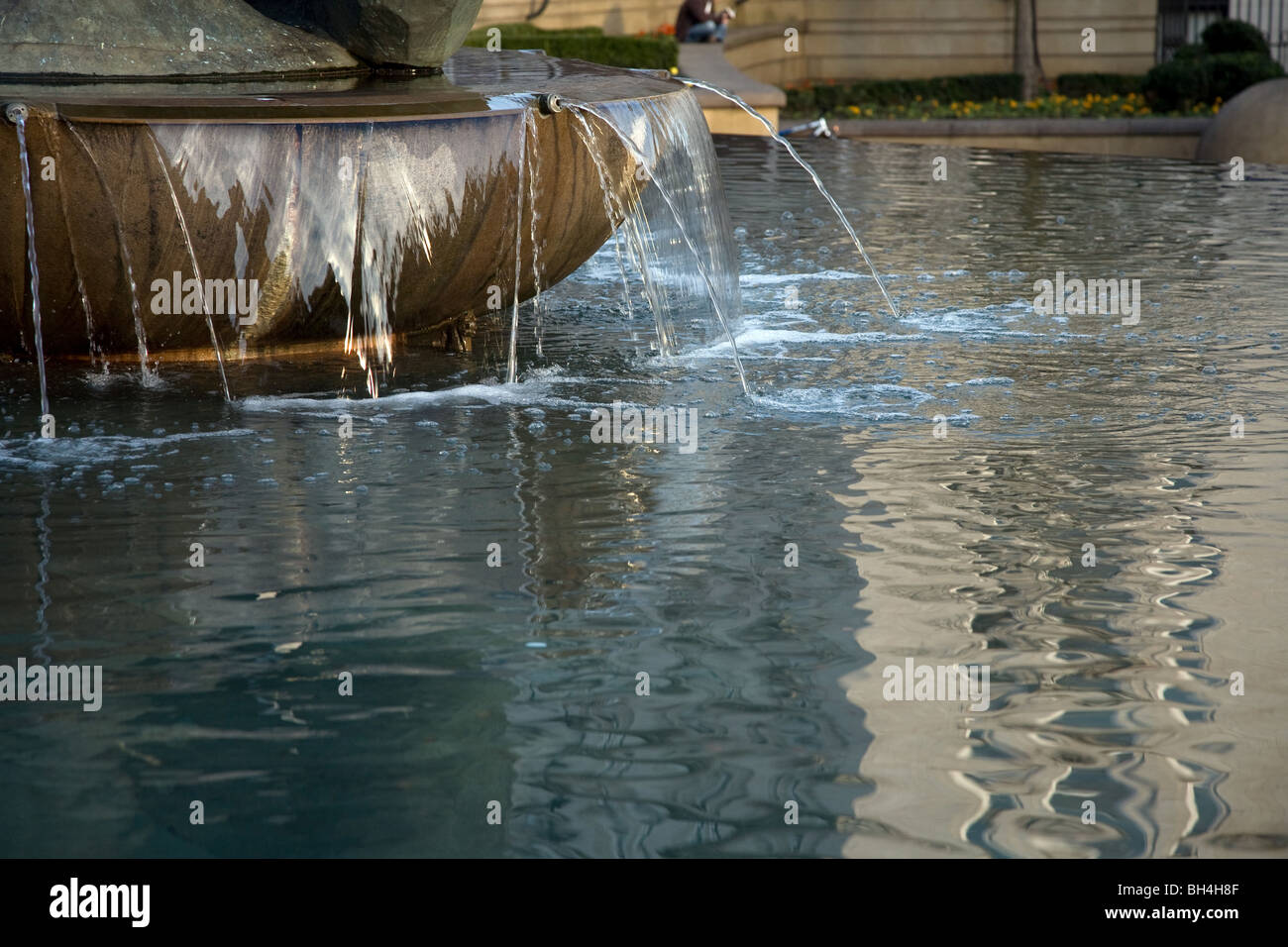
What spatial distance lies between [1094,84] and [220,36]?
69.9 feet

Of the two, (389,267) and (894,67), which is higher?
(894,67)

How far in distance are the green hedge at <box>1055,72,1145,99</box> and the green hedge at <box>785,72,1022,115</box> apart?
0.84 meters

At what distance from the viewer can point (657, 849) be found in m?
2.97

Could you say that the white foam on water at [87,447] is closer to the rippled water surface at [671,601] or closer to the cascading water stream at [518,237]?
the rippled water surface at [671,601]

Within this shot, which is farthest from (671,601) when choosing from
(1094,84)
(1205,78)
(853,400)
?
(1094,84)

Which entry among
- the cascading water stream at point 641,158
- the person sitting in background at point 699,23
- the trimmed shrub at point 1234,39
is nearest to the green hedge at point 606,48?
the person sitting in background at point 699,23

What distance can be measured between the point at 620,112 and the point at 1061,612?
3.27 metres

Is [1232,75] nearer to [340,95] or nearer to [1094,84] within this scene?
[1094,84]

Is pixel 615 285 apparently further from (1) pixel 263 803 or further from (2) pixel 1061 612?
(1) pixel 263 803

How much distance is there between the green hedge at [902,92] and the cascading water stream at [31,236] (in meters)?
18.2

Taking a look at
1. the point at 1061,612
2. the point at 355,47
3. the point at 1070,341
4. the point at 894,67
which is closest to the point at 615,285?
the point at 355,47

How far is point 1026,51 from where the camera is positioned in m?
25.5

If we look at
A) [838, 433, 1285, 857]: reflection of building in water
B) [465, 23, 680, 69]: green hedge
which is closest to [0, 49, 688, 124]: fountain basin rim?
[838, 433, 1285, 857]: reflection of building in water
